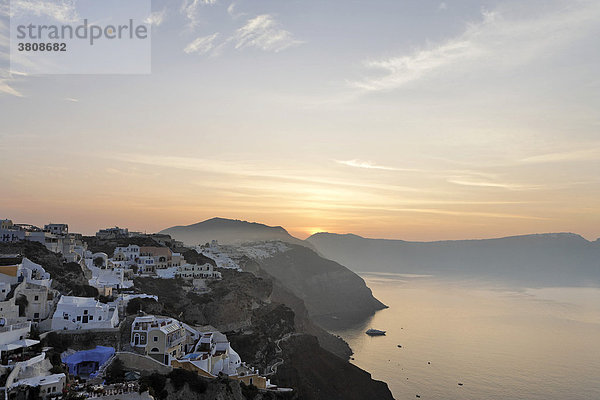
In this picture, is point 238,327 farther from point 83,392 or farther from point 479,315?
point 479,315

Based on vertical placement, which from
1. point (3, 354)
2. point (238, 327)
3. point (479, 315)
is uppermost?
point (3, 354)

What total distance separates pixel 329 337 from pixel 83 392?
196 feet

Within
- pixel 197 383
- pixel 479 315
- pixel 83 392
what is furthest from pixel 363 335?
pixel 83 392

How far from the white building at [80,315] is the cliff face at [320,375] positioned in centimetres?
1803

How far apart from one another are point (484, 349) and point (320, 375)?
4213 centimetres

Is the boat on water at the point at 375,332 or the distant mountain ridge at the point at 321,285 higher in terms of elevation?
the distant mountain ridge at the point at 321,285

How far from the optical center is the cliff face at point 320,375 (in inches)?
1815

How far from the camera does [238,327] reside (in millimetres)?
50844

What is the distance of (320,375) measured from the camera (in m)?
50.1

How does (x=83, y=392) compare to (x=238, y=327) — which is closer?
(x=83, y=392)

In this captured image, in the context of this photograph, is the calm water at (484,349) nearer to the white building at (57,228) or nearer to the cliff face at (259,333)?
the cliff face at (259,333)

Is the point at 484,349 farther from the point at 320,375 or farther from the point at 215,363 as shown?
the point at 215,363

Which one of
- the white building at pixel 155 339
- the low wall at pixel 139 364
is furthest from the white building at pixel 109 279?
the low wall at pixel 139 364

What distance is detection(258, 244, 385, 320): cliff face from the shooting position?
122m
